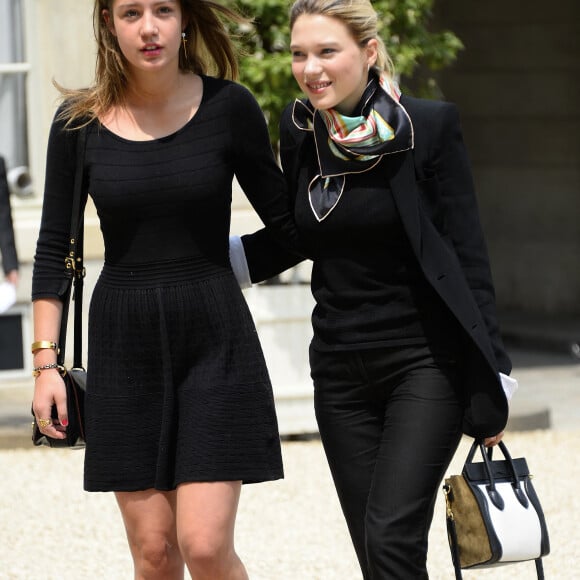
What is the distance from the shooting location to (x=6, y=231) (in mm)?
7594

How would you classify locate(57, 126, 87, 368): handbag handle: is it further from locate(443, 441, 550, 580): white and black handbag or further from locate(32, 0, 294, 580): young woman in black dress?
locate(443, 441, 550, 580): white and black handbag

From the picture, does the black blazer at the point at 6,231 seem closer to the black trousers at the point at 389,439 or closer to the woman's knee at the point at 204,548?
the black trousers at the point at 389,439

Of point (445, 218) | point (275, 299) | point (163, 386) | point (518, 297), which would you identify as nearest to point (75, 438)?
point (163, 386)

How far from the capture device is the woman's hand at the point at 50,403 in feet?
11.8

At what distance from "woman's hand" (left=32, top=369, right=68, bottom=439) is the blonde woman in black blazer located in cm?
65

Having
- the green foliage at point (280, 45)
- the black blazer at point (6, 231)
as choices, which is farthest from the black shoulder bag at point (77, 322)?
the black blazer at point (6, 231)

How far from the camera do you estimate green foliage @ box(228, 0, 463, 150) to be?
23.9 feet

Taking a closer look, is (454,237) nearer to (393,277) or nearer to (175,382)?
(393,277)

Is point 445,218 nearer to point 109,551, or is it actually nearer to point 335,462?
point 335,462

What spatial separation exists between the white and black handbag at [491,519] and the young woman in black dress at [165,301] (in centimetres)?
46

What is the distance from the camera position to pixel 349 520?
3604mm

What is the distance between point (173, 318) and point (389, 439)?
58 centimetres

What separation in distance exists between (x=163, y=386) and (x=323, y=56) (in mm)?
863

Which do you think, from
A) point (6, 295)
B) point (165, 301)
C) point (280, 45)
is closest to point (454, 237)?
→ point (165, 301)
